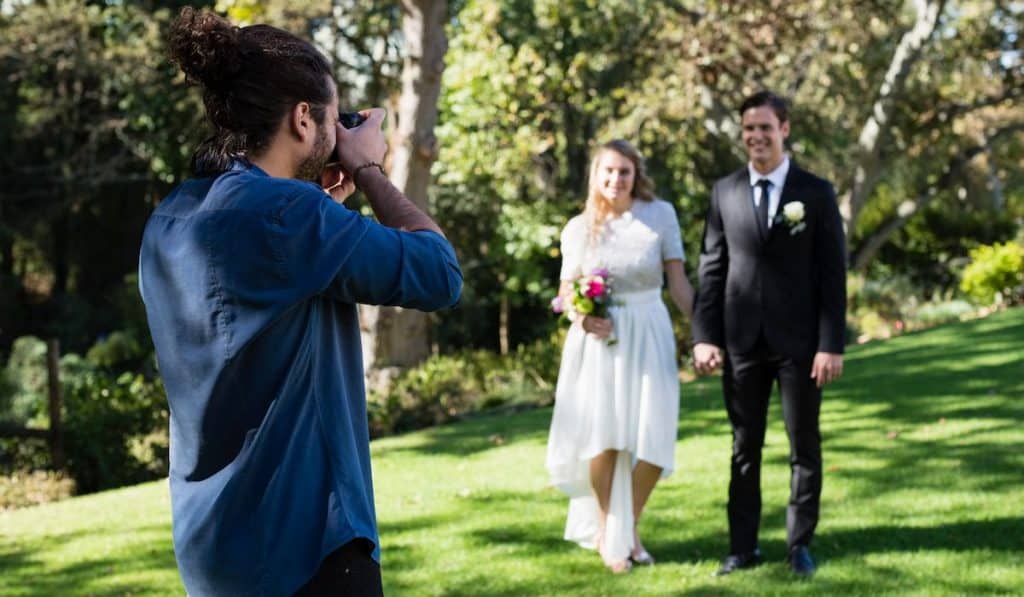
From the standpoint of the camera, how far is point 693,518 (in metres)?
7.45

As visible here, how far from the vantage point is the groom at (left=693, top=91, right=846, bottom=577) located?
595 centimetres

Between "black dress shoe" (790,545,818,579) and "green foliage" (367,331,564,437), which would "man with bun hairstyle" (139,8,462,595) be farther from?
"green foliage" (367,331,564,437)

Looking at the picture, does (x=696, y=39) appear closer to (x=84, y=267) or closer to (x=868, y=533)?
(x=868, y=533)

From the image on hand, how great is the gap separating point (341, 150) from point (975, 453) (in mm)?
7384

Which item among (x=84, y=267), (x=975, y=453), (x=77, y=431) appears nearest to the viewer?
(x=975, y=453)

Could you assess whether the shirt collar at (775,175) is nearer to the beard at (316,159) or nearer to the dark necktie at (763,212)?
the dark necktie at (763,212)

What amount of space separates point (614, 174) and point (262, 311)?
4527 mm

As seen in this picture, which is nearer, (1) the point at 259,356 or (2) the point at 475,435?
(1) the point at 259,356

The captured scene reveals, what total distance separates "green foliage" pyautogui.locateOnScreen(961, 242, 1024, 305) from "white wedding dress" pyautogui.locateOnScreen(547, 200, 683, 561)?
15214 millimetres

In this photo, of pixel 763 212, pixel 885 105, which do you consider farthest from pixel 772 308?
pixel 885 105

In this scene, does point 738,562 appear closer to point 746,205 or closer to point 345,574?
point 746,205

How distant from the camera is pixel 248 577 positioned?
2326 mm

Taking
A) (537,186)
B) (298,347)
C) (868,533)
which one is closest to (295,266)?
(298,347)

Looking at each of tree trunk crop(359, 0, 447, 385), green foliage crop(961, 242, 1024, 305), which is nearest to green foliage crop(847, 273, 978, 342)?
green foliage crop(961, 242, 1024, 305)
